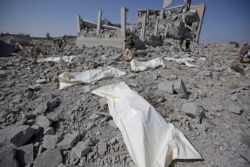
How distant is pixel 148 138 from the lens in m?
1.83

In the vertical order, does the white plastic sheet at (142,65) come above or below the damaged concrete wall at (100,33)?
below

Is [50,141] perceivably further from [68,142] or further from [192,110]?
[192,110]

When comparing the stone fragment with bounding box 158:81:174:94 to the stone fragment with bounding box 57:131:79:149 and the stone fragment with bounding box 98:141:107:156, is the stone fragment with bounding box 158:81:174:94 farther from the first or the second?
the stone fragment with bounding box 57:131:79:149

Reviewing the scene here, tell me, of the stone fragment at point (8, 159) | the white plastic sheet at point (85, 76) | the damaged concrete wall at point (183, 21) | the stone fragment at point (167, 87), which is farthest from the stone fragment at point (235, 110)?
the damaged concrete wall at point (183, 21)

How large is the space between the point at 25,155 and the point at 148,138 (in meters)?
1.56

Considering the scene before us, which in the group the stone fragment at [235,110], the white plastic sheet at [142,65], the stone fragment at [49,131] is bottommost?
the stone fragment at [235,110]

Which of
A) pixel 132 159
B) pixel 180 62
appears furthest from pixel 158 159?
pixel 180 62

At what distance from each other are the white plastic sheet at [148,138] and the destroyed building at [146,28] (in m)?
7.05

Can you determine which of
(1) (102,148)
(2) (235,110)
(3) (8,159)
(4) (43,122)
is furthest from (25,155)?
(2) (235,110)

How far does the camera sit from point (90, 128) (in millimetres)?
2359

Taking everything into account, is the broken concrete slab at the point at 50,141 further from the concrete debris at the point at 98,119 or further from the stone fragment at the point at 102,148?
the stone fragment at the point at 102,148

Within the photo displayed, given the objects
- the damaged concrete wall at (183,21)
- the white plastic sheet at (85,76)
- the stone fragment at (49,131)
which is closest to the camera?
the stone fragment at (49,131)

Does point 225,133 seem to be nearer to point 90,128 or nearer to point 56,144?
point 90,128

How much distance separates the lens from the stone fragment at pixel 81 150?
184 centimetres
